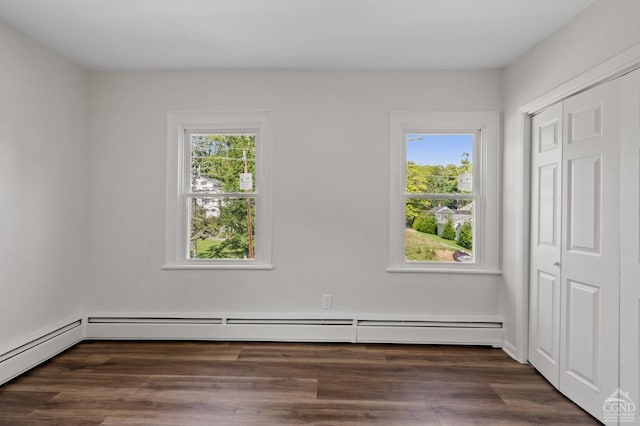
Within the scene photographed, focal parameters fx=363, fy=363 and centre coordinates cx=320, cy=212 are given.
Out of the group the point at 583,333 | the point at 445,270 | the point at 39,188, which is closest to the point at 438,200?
the point at 445,270

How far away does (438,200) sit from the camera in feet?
11.4

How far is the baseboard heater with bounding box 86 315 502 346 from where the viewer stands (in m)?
3.34

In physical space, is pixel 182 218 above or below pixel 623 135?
below

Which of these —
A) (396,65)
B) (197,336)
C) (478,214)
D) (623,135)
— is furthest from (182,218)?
(623,135)

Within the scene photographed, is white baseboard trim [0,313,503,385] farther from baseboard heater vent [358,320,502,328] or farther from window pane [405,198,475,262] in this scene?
window pane [405,198,475,262]

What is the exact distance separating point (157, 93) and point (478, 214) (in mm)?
3239

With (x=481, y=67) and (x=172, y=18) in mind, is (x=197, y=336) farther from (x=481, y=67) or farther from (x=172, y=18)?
(x=481, y=67)

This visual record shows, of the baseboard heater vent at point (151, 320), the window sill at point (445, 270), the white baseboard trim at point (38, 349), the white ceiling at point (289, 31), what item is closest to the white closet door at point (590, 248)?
the white ceiling at point (289, 31)

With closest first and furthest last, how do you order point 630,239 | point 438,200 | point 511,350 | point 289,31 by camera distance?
point 630,239 < point 289,31 < point 511,350 < point 438,200

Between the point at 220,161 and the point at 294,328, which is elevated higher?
the point at 220,161

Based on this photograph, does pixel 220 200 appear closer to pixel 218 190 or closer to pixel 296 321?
pixel 218 190

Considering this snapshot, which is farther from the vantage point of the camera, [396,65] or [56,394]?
Answer: [396,65]

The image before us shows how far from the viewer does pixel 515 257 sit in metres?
3.08

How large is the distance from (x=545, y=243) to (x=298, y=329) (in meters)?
2.18
